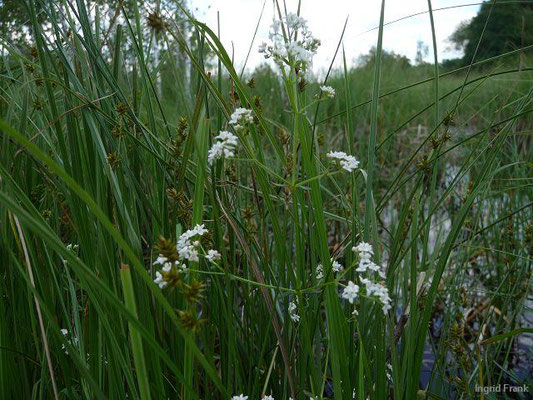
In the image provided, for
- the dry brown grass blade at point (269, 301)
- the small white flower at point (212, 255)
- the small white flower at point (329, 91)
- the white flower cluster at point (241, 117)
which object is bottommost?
the dry brown grass blade at point (269, 301)

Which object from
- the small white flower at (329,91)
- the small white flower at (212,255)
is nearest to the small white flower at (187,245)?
the small white flower at (212,255)

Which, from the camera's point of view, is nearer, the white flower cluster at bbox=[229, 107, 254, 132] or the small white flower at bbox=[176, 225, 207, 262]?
the small white flower at bbox=[176, 225, 207, 262]

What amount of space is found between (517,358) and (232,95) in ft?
7.04

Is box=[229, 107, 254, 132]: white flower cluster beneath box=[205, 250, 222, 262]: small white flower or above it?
above

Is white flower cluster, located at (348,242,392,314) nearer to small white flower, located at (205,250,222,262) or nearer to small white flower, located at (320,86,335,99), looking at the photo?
small white flower, located at (205,250,222,262)

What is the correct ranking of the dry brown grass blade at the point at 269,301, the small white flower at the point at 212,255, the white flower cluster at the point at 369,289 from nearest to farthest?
the white flower cluster at the point at 369,289 → the small white flower at the point at 212,255 → the dry brown grass blade at the point at 269,301

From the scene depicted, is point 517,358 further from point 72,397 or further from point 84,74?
point 84,74

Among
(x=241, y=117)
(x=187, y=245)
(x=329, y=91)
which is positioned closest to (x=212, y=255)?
(x=187, y=245)

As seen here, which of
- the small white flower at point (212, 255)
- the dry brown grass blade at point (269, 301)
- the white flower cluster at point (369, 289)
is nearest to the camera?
the white flower cluster at point (369, 289)

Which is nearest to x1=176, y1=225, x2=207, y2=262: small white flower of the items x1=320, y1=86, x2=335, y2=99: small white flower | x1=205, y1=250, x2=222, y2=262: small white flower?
x1=205, y1=250, x2=222, y2=262: small white flower

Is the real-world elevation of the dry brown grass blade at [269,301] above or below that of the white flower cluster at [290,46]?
below

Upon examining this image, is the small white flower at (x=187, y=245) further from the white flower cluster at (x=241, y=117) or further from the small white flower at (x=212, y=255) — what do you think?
the white flower cluster at (x=241, y=117)

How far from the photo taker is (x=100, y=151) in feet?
3.93

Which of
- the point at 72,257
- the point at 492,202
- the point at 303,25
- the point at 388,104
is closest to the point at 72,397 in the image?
the point at 72,257
